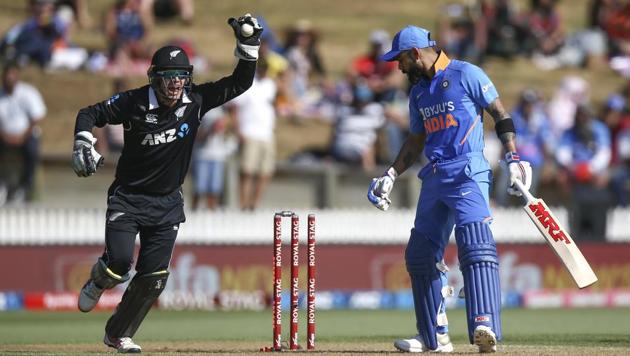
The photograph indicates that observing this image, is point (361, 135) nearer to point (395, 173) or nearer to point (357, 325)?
point (357, 325)

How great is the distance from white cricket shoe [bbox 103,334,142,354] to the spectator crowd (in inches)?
311

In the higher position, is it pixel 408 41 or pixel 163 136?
pixel 408 41

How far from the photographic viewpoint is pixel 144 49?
2042 centimetres

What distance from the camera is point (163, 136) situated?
9414mm

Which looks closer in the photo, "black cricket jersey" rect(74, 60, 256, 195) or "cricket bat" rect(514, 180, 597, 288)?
"cricket bat" rect(514, 180, 597, 288)

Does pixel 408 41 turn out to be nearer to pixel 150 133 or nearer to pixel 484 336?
pixel 150 133

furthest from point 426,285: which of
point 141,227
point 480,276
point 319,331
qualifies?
point 319,331

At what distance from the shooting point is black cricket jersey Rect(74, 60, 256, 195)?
9.38 m

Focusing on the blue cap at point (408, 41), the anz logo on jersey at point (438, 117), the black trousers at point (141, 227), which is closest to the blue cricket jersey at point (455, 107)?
the anz logo on jersey at point (438, 117)

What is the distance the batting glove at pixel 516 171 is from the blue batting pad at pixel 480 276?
31 cm

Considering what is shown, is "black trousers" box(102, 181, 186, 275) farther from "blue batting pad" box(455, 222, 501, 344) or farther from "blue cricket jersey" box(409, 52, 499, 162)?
"blue batting pad" box(455, 222, 501, 344)

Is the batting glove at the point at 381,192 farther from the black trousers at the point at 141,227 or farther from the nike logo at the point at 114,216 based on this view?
the nike logo at the point at 114,216

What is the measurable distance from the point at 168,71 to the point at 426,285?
226 cm

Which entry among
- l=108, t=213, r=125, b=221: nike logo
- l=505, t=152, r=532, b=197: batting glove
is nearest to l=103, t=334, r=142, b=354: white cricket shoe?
l=108, t=213, r=125, b=221: nike logo
